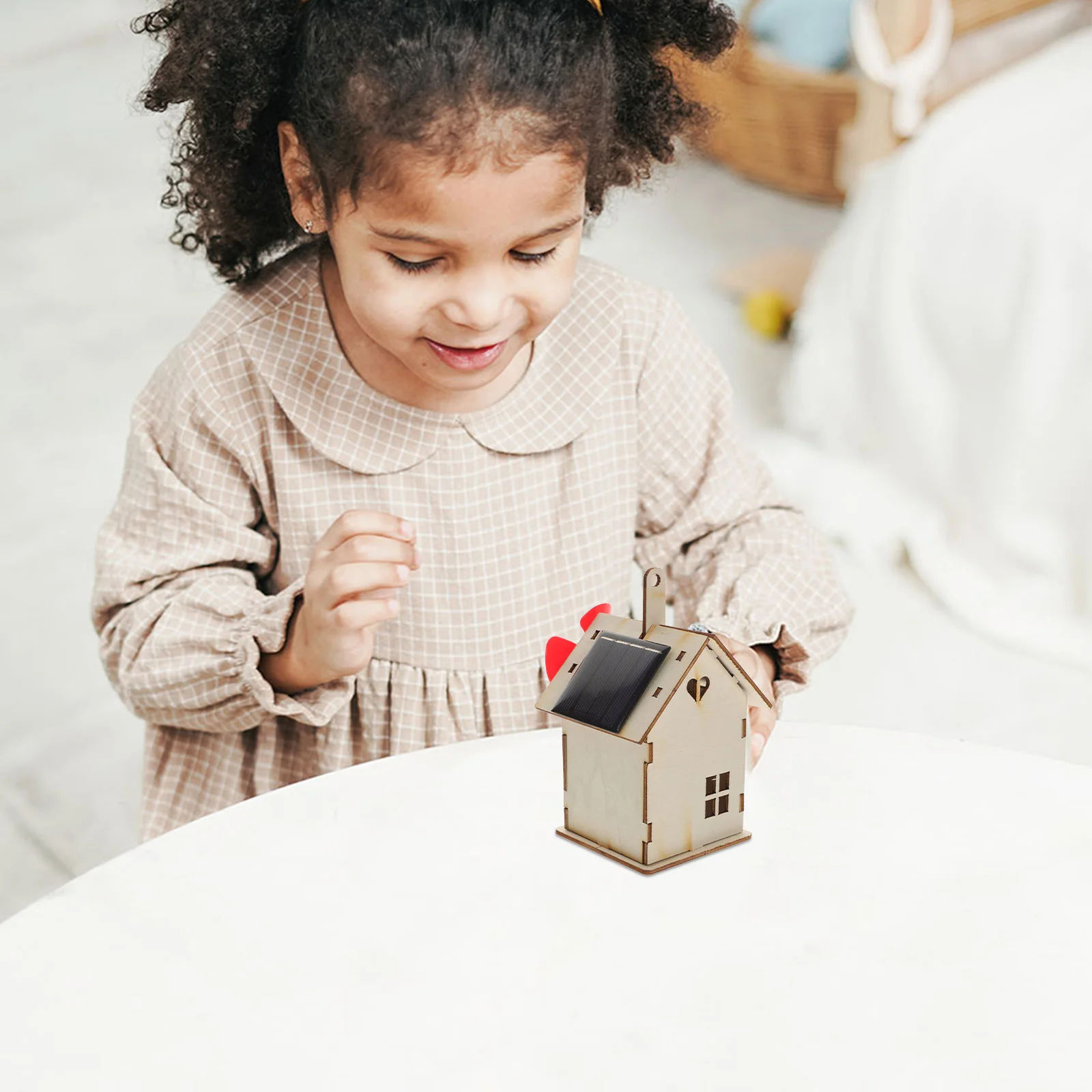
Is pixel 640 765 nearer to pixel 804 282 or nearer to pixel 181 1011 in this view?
pixel 181 1011

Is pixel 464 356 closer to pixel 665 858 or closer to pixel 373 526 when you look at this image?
pixel 373 526

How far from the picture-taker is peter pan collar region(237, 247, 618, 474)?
3.25 ft

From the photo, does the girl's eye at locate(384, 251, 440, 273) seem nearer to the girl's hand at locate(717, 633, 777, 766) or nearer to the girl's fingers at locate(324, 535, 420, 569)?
the girl's fingers at locate(324, 535, 420, 569)

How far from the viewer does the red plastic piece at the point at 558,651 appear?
0.75 metres

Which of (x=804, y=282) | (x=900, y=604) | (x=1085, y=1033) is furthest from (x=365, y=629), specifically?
(x=804, y=282)

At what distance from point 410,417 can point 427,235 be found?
0.70 feet

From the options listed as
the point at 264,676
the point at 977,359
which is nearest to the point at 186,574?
the point at 264,676

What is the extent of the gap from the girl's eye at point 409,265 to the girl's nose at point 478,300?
22mm

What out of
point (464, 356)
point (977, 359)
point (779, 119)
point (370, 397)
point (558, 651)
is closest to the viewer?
point (558, 651)

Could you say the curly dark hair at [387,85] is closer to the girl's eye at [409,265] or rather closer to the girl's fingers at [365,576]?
the girl's eye at [409,265]

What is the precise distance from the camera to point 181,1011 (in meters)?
0.62

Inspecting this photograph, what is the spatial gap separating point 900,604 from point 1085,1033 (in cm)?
135

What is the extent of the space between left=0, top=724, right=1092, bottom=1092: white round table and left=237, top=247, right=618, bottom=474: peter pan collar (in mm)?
300

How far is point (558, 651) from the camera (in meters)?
0.77
